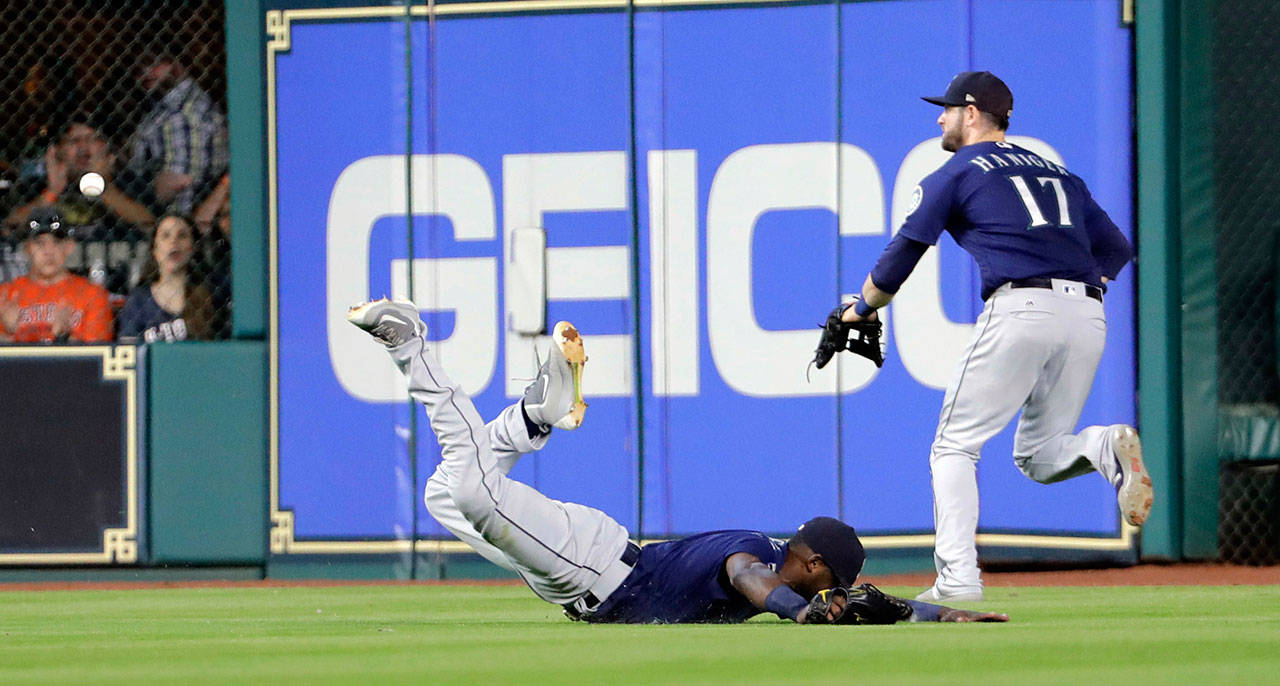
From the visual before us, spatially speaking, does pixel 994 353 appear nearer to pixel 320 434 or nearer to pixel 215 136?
pixel 320 434

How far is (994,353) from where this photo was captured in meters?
5.55

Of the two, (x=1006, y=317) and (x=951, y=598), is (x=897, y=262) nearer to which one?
(x=1006, y=317)

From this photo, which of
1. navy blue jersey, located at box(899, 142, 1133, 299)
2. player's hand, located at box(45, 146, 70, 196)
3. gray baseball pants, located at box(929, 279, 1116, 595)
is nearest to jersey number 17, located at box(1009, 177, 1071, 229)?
navy blue jersey, located at box(899, 142, 1133, 299)

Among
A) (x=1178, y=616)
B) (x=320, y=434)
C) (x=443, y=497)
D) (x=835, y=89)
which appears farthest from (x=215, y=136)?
(x=1178, y=616)

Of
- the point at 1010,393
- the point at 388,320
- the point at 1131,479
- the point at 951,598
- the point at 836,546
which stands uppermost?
the point at 388,320

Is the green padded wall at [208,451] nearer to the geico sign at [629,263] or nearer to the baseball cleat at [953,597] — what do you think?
the geico sign at [629,263]

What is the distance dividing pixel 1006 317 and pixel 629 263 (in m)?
3.53

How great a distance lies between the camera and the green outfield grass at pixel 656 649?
3.29m

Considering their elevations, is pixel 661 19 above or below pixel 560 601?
above

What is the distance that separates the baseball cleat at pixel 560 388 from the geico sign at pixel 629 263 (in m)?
2.77

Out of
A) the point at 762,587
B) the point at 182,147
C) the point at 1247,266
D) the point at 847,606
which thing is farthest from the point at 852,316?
the point at 182,147

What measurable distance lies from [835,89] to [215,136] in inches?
138

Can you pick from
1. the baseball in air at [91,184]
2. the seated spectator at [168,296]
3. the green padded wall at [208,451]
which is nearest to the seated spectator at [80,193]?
the baseball in air at [91,184]

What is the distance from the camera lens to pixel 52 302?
9.30 m
